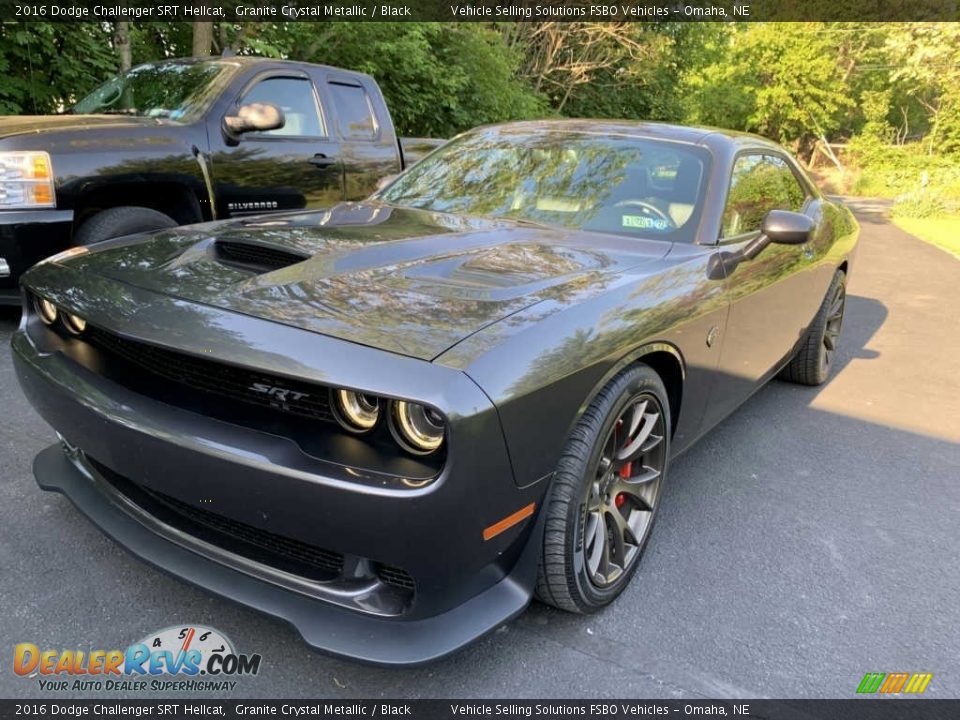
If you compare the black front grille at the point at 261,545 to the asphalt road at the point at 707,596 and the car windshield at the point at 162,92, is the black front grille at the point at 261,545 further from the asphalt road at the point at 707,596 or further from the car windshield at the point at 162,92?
the car windshield at the point at 162,92

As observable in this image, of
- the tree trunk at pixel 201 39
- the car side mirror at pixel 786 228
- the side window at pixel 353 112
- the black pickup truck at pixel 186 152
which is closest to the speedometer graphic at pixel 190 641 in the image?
the car side mirror at pixel 786 228

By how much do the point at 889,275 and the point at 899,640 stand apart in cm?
804

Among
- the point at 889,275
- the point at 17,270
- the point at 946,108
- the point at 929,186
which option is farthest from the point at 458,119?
the point at 946,108

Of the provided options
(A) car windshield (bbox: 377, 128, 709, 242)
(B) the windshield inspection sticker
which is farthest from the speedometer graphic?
(B) the windshield inspection sticker

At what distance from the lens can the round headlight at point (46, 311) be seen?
2391mm

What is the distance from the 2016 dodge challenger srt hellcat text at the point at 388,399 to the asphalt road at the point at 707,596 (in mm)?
205

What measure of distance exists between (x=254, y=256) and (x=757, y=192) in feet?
7.99

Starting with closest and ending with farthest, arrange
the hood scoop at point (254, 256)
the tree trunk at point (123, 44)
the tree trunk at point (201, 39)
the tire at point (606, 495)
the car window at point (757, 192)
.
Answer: the tire at point (606, 495) < the hood scoop at point (254, 256) < the car window at point (757, 192) < the tree trunk at point (123, 44) < the tree trunk at point (201, 39)

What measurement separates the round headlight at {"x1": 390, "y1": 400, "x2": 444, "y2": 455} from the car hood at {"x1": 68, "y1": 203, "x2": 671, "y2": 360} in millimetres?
135

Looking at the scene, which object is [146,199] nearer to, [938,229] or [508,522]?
[508,522]

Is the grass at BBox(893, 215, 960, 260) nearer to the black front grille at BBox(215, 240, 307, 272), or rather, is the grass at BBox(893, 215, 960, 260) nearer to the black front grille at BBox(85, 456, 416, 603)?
the black front grille at BBox(215, 240, 307, 272)

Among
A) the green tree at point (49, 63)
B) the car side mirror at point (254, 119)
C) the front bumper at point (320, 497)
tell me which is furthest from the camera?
the green tree at point (49, 63)

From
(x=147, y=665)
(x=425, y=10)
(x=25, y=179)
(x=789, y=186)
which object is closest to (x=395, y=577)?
(x=147, y=665)

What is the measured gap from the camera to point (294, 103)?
219 inches
